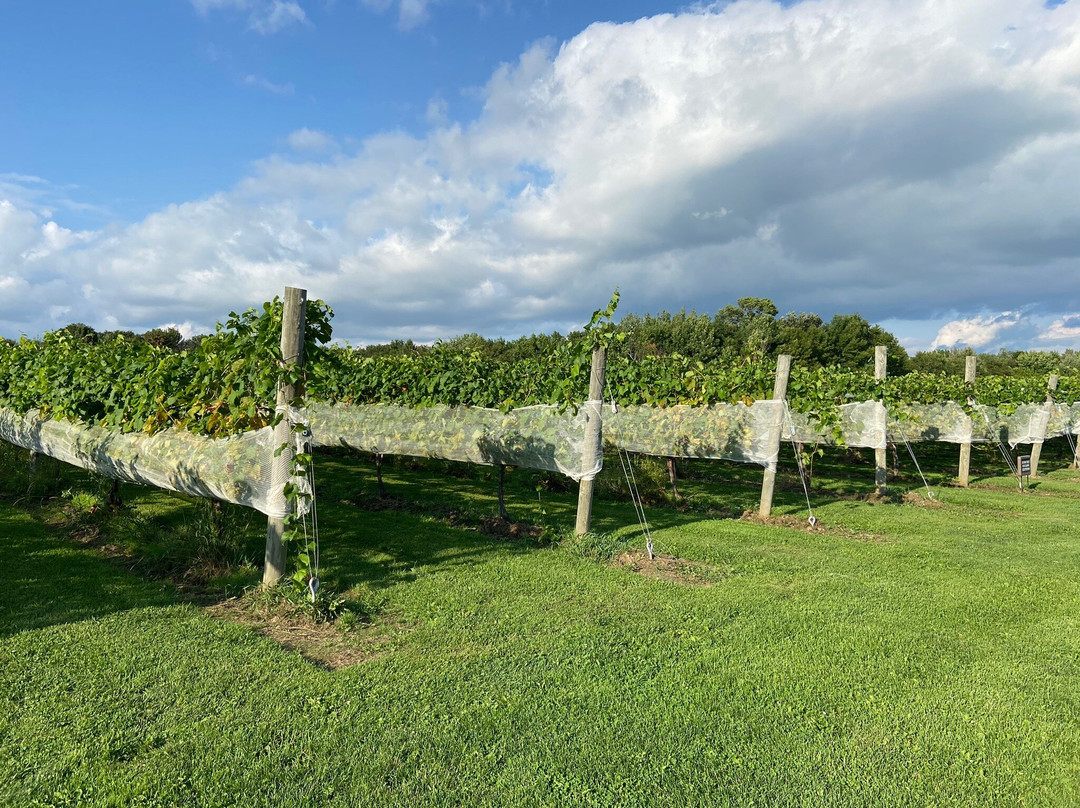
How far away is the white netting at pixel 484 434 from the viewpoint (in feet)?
24.3

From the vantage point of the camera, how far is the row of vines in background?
213 inches

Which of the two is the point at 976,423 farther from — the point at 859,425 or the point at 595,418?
the point at 595,418

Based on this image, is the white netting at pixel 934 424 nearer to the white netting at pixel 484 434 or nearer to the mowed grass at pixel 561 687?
the mowed grass at pixel 561 687

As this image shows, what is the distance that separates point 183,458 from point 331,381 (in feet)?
6.53

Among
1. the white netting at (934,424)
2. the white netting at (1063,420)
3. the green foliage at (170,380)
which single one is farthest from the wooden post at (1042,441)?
the green foliage at (170,380)

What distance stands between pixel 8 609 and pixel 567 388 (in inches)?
220

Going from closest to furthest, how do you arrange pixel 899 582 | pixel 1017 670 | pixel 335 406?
pixel 1017 670 → pixel 899 582 → pixel 335 406

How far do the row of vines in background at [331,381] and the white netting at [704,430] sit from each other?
0.43m

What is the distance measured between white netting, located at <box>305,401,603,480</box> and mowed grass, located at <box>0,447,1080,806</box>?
1.19 m

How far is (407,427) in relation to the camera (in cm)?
995

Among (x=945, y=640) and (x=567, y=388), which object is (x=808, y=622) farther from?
(x=567, y=388)

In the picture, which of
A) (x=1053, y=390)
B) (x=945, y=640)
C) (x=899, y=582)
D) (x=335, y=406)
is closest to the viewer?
(x=945, y=640)

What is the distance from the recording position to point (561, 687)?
12.0ft

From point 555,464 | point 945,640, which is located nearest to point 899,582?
point 945,640
